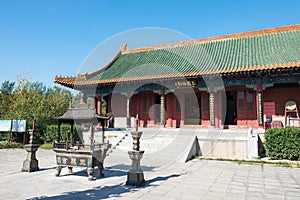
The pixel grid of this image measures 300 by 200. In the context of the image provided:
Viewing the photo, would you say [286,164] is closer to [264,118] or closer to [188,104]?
[264,118]

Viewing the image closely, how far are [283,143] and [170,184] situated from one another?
17.8 feet

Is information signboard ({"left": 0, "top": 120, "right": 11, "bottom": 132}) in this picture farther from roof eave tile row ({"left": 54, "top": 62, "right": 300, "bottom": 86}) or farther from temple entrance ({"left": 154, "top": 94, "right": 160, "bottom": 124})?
temple entrance ({"left": 154, "top": 94, "right": 160, "bottom": 124})

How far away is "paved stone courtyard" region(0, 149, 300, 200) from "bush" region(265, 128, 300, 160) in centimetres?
129

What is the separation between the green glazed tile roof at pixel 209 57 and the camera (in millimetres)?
11476

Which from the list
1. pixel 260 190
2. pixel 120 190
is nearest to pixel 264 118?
pixel 260 190

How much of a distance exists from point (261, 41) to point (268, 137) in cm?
753

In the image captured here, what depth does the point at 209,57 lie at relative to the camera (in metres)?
14.1

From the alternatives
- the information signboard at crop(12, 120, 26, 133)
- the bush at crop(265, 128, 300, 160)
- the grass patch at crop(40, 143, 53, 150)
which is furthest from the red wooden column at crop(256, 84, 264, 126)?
the information signboard at crop(12, 120, 26, 133)

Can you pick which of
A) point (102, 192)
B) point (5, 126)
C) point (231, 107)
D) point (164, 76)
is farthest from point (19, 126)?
point (231, 107)

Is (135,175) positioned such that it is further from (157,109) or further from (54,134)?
(54,134)

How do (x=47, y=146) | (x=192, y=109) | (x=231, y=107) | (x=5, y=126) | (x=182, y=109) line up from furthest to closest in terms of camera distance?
(x=192, y=109) → (x=231, y=107) → (x=182, y=109) → (x=5, y=126) → (x=47, y=146)

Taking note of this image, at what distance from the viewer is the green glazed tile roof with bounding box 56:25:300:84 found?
37.7 feet

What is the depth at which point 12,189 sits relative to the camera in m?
5.09

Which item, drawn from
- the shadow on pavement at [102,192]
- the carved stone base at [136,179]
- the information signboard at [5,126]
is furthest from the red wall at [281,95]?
the information signboard at [5,126]
